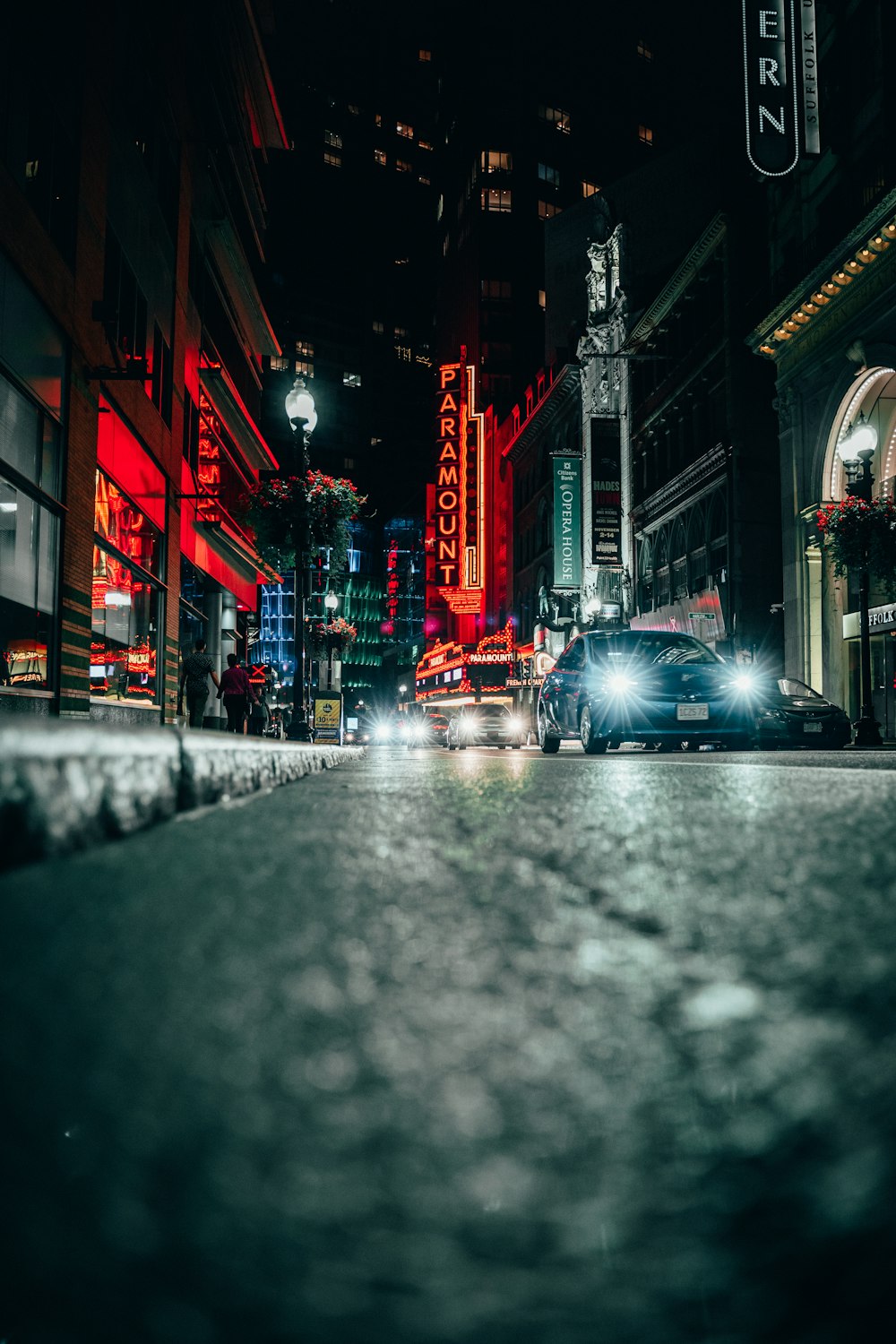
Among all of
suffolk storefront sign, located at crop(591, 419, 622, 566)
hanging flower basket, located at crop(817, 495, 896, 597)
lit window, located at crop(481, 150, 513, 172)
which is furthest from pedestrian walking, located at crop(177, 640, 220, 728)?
lit window, located at crop(481, 150, 513, 172)

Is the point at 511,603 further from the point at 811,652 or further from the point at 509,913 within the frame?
the point at 509,913

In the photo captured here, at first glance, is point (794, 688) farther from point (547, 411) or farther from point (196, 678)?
point (547, 411)

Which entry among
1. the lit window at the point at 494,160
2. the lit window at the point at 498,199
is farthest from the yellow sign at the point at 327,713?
the lit window at the point at 494,160

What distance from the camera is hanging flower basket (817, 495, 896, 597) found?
17781 mm

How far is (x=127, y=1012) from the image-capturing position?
1.45 feet

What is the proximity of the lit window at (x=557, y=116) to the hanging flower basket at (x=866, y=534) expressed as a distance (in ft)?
224

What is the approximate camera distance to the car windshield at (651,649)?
1217 centimetres

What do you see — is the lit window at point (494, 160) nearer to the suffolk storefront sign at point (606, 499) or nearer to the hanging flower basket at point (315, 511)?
the suffolk storefront sign at point (606, 499)

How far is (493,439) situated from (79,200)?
52149 mm

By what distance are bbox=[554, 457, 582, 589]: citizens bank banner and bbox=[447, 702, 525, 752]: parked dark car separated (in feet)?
36.3

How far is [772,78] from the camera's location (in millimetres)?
22766

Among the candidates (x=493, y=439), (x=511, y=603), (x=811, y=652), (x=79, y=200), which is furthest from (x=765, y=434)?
(x=493, y=439)

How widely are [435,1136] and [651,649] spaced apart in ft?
41.0

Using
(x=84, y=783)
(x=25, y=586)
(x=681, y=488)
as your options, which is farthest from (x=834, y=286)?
(x=84, y=783)
